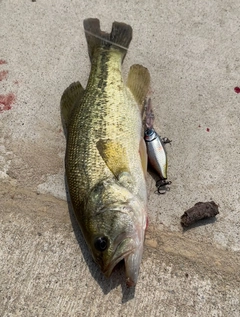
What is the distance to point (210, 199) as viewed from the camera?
120 inches

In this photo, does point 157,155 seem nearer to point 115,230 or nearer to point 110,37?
point 115,230

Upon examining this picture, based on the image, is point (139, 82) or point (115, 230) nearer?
point (115, 230)

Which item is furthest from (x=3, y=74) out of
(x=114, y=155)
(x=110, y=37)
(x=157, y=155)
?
(x=157, y=155)

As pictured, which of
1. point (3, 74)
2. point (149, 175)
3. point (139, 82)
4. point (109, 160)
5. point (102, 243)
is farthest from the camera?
point (3, 74)

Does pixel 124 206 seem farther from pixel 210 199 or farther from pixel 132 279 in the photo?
pixel 210 199

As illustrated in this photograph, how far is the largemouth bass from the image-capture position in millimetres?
2582

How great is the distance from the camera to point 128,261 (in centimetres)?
257

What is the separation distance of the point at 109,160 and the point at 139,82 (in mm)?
958

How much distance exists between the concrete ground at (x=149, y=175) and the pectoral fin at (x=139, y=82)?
Answer: 6.8 inches

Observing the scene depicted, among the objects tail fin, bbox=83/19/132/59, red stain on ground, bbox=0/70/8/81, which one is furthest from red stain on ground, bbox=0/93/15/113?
tail fin, bbox=83/19/132/59

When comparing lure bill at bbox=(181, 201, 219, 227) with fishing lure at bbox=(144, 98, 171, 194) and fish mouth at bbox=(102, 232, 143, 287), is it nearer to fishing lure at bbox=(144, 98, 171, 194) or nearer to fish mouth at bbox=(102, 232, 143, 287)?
fishing lure at bbox=(144, 98, 171, 194)

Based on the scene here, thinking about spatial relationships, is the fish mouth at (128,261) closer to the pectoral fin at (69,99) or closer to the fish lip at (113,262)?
the fish lip at (113,262)

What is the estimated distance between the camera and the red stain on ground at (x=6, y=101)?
11.8ft

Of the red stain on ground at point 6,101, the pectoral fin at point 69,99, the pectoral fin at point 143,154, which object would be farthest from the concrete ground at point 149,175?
the pectoral fin at point 69,99
